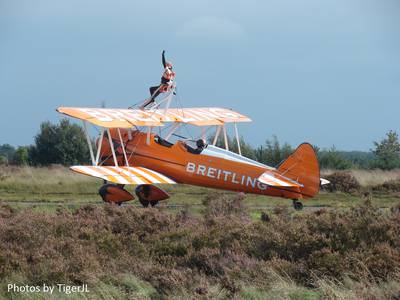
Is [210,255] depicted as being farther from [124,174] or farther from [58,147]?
[58,147]

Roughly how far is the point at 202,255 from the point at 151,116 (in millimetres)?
11081

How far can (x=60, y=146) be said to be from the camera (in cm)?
4569

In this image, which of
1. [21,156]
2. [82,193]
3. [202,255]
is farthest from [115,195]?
[21,156]

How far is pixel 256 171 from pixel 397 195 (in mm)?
7276

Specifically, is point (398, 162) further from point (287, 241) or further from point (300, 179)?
point (287, 241)

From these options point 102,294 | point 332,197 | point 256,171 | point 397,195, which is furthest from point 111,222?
point 397,195

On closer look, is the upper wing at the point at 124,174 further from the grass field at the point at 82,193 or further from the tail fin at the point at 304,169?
the tail fin at the point at 304,169

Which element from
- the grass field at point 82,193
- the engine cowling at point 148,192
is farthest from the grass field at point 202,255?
the grass field at point 82,193

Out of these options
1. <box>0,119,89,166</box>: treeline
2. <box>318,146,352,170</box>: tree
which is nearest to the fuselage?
<box>318,146,352,170</box>: tree

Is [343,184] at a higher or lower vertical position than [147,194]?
higher

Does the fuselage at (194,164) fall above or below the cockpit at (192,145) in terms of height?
below

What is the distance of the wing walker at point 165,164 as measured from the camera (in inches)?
773

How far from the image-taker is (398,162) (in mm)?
41281

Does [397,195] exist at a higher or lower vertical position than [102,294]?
higher
